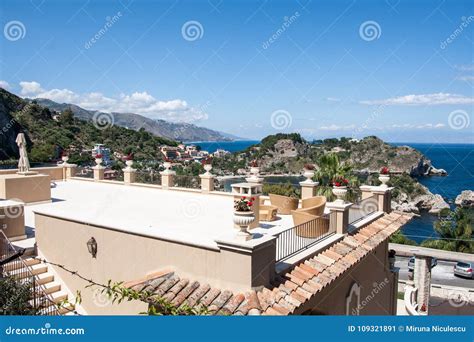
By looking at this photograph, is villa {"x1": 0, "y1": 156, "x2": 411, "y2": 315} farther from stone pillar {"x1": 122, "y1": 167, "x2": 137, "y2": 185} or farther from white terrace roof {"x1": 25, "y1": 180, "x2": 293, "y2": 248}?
stone pillar {"x1": 122, "y1": 167, "x2": 137, "y2": 185}

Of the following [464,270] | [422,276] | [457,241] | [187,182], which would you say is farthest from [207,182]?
[457,241]

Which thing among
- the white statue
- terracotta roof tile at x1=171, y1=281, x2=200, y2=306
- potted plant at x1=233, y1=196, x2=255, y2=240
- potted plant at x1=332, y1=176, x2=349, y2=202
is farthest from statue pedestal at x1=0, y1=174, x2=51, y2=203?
potted plant at x1=332, y1=176, x2=349, y2=202

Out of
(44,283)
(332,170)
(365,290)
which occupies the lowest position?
(365,290)

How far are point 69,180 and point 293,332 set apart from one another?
1623cm

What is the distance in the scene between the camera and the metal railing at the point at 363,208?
34.1ft

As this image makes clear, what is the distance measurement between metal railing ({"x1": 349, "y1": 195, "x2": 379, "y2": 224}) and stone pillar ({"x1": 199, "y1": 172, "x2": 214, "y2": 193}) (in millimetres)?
5356

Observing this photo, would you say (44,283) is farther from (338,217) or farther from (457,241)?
(457,241)

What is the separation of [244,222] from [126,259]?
279cm

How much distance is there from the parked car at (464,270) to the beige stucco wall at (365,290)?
21.5 m

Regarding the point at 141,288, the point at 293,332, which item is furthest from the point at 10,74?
the point at 293,332

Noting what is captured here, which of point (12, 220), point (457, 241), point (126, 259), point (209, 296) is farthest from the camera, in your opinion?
point (457, 241)

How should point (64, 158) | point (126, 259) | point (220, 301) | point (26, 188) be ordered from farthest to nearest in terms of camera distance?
1. point (64, 158)
2. point (26, 188)
3. point (126, 259)
4. point (220, 301)

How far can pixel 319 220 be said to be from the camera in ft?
27.5

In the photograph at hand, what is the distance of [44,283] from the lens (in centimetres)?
815
